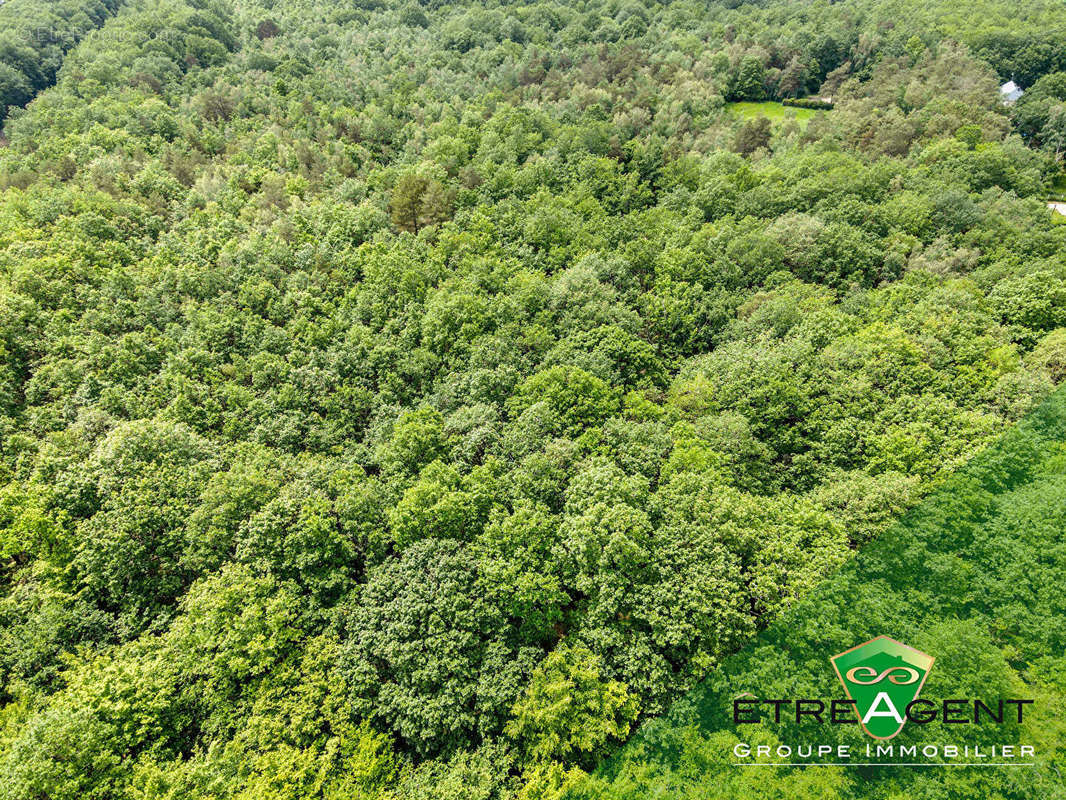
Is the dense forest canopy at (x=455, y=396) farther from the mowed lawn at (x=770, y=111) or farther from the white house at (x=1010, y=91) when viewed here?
the mowed lawn at (x=770, y=111)

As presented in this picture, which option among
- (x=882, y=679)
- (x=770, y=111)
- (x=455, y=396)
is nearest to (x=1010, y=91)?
(x=770, y=111)

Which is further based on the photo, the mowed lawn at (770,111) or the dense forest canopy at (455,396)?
the mowed lawn at (770,111)

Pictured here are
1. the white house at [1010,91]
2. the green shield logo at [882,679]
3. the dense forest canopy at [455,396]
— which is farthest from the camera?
the white house at [1010,91]

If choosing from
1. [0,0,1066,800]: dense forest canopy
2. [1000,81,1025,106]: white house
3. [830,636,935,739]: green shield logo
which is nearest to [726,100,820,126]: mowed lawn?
[0,0,1066,800]: dense forest canopy

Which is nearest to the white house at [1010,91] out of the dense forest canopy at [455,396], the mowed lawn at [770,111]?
the dense forest canopy at [455,396]

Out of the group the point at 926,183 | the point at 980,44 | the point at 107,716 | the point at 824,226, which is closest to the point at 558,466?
the point at 107,716

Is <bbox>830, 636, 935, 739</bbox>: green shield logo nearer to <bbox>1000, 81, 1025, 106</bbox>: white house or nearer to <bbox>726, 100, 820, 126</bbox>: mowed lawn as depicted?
<bbox>726, 100, 820, 126</bbox>: mowed lawn
